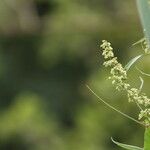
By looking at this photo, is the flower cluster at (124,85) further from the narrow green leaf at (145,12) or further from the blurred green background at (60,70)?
the blurred green background at (60,70)

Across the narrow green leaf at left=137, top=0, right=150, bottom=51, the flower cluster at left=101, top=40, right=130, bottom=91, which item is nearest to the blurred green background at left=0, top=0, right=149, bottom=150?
the narrow green leaf at left=137, top=0, right=150, bottom=51

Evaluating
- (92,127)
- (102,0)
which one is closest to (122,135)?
(92,127)

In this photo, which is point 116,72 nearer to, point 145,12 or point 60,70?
point 145,12

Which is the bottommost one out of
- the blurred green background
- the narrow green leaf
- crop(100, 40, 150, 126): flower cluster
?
the blurred green background

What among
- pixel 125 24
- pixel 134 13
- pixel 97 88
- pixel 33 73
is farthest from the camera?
pixel 33 73

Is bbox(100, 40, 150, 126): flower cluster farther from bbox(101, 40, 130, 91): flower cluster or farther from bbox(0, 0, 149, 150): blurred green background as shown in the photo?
bbox(0, 0, 149, 150): blurred green background

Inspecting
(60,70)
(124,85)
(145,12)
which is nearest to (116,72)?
(124,85)

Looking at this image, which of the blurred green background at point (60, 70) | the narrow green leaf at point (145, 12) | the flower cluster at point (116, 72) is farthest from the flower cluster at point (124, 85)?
the blurred green background at point (60, 70)

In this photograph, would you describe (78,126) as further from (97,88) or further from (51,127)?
(97,88)
